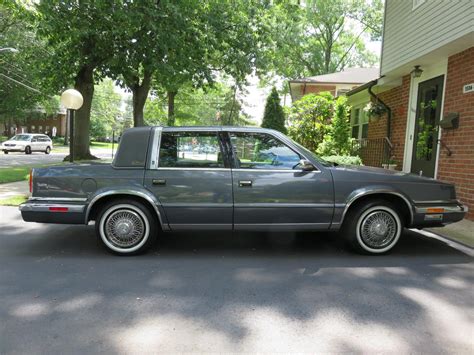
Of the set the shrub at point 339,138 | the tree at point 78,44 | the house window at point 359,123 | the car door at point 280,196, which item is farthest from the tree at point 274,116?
the car door at point 280,196

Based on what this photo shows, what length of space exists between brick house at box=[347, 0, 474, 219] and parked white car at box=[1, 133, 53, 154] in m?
27.4

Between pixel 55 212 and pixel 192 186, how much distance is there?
1747mm

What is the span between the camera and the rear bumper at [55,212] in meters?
4.67

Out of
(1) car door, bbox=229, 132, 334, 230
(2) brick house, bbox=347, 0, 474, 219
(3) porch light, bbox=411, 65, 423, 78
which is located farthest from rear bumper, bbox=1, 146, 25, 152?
(1) car door, bbox=229, 132, 334, 230

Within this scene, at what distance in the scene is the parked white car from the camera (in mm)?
29258

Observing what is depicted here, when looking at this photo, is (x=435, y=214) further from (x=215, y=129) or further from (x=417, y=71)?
(x=417, y=71)

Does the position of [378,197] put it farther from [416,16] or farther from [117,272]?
[416,16]

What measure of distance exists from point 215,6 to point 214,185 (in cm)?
1339

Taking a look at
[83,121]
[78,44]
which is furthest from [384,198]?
[83,121]

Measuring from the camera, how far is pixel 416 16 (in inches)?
353

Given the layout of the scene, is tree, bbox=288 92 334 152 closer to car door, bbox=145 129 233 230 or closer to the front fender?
the front fender

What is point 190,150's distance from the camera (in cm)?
486

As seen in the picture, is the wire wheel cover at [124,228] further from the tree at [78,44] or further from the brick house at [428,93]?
the tree at [78,44]

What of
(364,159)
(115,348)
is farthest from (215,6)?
(115,348)
